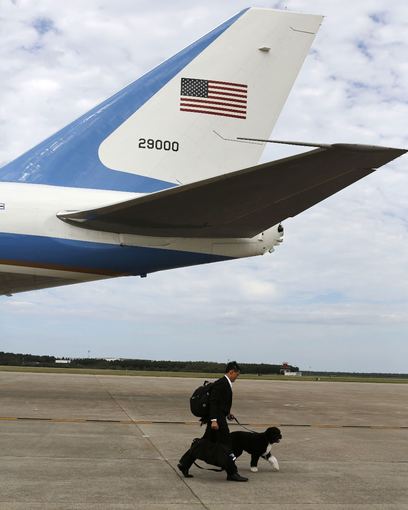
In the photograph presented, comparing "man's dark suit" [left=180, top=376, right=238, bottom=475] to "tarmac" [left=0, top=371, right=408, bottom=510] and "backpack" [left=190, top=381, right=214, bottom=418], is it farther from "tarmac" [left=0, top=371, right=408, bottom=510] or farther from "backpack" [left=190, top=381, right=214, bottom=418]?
"tarmac" [left=0, top=371, right=408, bottom=510]

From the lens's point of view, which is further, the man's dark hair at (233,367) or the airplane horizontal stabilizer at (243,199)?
the airplane horizontal stabilizer at (243,199)

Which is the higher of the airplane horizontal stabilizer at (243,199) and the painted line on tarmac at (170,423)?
the airplane horizontal stabilizer at (243,199)

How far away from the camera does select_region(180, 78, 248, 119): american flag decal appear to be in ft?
46.2

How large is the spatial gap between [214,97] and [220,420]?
9.19 metres

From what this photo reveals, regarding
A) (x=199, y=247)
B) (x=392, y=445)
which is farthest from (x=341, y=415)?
(x=199, y=247)

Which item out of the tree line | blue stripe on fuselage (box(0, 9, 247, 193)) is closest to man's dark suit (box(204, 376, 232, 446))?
blue stripe on fuselage (box(0, 9, 247, 193))

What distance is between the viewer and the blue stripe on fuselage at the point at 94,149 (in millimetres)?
13375

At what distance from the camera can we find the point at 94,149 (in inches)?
537

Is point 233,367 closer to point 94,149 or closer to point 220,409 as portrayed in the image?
point 220,409

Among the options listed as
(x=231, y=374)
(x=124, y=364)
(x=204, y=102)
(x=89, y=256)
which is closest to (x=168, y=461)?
(x=231, y=374)

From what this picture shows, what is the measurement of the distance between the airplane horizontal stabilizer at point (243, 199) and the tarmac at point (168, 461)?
4.05 m

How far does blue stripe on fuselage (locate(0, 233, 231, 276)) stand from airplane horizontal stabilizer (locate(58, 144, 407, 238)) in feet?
1.54

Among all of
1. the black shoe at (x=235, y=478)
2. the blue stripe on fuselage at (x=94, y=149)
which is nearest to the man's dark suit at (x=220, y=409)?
the black shoe at (x=235, y=478)

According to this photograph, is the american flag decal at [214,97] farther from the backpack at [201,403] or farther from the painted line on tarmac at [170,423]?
the backpack at [201,403]
